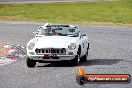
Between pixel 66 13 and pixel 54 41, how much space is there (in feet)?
149

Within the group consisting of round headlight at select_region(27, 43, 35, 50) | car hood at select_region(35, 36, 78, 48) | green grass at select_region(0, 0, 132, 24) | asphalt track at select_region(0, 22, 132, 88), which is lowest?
green grass at select_region(0, 0, 132, 24)

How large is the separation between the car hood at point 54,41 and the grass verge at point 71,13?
30752 millimetres

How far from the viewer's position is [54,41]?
18891 mm

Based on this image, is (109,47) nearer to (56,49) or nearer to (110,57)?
(110,57)

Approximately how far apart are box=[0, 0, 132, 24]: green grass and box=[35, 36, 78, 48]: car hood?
3384 centimetres

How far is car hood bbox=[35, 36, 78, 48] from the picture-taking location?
18.6m

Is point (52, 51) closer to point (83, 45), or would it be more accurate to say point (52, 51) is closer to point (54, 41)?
point (54, 41)

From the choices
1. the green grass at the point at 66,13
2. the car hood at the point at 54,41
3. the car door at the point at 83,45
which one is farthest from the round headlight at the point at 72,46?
the green grass at the point at 66,13

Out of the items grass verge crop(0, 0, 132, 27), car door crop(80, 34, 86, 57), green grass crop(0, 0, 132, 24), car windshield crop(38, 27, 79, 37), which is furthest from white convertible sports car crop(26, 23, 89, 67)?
green grass crop(0, 0, 132, 24)

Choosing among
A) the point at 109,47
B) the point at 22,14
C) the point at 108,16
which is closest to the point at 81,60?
the point at 109,47

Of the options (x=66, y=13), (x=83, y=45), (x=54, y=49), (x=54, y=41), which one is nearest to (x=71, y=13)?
(x=66, y=13)

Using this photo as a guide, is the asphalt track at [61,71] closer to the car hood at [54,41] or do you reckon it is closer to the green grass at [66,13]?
the car hood at [54,41]

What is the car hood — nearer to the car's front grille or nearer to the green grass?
the car's front grille

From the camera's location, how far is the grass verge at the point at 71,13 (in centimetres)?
5544
